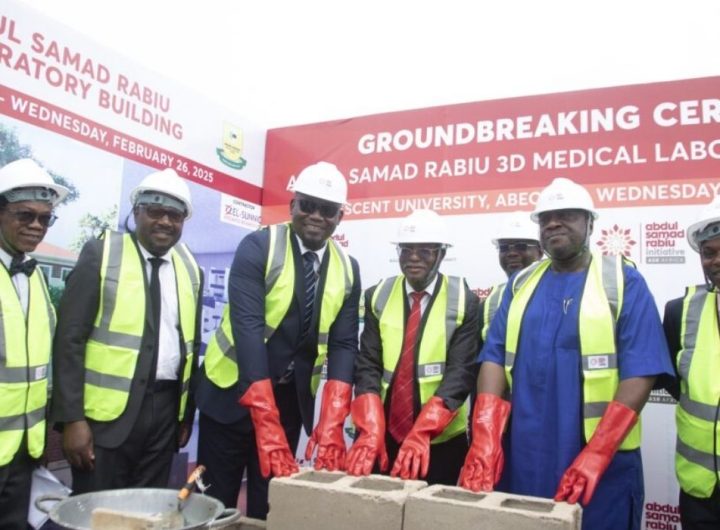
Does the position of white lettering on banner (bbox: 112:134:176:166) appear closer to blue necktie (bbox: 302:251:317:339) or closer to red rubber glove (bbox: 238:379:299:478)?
blue necktie (bbox: 302:251:317:339)

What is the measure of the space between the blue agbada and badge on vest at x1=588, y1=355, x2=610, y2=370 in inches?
1.7

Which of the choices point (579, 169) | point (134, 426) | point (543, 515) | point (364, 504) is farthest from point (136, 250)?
point (579, 169)

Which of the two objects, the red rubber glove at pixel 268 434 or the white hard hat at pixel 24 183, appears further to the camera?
the white hard hat at pixel 24 183

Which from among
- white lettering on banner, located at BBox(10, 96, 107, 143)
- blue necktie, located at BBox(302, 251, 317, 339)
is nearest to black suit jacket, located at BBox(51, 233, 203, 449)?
blue necktie, located at BBox(302, 251, 317, 339)

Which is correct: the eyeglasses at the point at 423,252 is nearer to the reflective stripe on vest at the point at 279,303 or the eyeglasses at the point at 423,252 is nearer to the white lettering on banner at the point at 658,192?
the reflective stripe on vest at the point at 279,303

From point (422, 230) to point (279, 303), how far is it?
0.80m

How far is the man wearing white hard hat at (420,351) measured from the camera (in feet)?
8.84

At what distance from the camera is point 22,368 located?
223cm

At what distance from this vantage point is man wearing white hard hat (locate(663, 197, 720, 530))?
7.20 ft

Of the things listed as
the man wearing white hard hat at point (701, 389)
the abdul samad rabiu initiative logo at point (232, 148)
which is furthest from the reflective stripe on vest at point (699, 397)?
the abdul samad rabiu initiative logo at point (232, 148)

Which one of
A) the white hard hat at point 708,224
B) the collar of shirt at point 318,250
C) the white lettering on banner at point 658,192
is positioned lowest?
the collar of shirt at point 318,250

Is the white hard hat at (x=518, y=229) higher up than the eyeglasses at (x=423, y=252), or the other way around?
the white hard hat at (x=518, y=229)

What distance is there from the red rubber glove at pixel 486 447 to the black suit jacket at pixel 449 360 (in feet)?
0.95

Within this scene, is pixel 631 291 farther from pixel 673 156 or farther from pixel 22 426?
pixel 22 426
